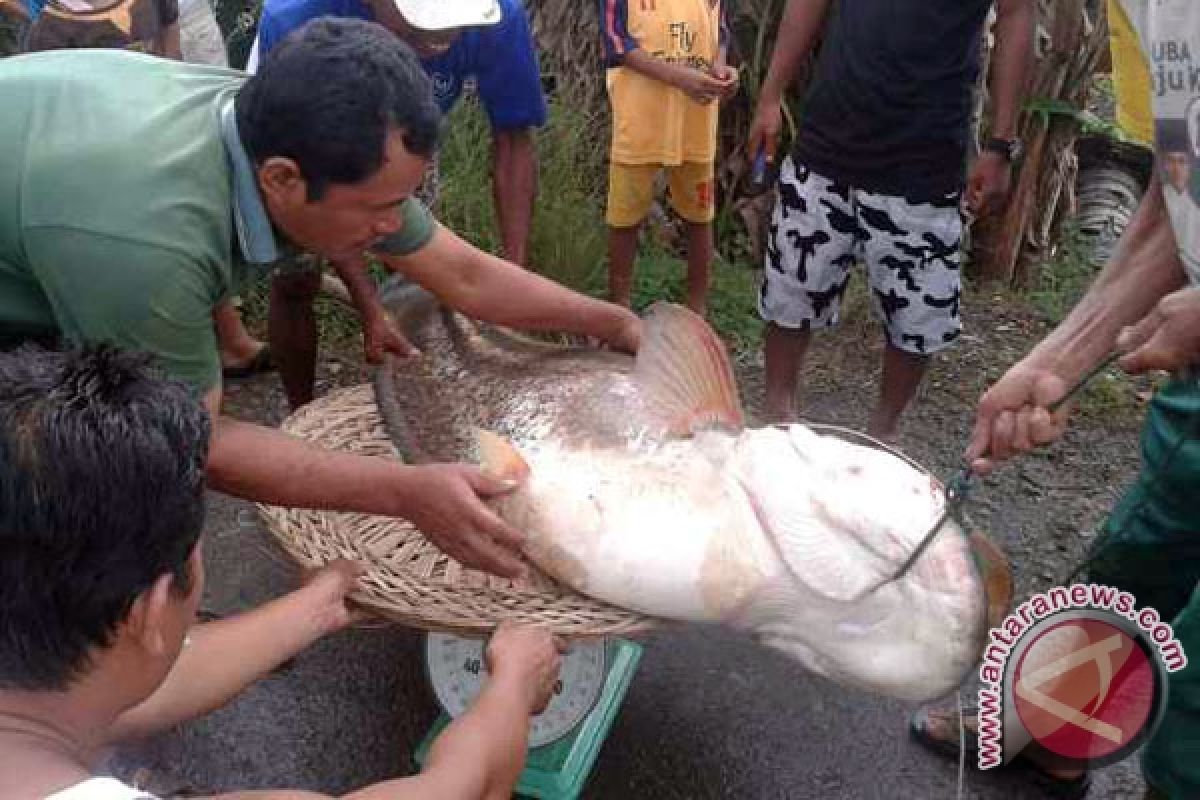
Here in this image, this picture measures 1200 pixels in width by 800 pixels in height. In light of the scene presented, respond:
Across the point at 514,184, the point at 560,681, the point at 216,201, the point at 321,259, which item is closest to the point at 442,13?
the point at 321,259

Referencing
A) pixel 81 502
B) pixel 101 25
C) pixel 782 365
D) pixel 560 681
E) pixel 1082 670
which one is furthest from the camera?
pixel 782 365

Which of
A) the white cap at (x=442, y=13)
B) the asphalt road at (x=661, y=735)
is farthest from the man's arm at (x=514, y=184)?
the asphalt road at (x=661, y=735)

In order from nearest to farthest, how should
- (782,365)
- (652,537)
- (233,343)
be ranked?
(652,537)
(782,365)
(233,343)

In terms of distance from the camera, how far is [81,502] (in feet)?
3.76

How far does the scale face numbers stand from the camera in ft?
7.40

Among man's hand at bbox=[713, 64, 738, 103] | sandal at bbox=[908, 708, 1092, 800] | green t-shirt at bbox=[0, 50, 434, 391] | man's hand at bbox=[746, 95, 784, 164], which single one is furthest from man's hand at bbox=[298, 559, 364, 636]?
man's hand at bbox=[713, 64, 738, 103]

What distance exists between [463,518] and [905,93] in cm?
206

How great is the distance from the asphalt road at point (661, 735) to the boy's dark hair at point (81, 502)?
1.40 m

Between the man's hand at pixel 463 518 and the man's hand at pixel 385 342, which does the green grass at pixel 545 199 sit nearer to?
the man's hand at pixel 385 342

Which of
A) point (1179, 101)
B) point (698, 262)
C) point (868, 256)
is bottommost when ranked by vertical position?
point (698, 262)

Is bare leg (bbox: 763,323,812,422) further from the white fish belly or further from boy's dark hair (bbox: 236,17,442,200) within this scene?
boy's dark hair (bbox: 236,17,442,200)

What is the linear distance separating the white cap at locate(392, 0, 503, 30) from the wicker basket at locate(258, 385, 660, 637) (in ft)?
3.48

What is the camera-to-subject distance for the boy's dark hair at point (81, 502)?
1137 mm

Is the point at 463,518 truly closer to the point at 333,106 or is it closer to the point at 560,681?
the point at 560,681
